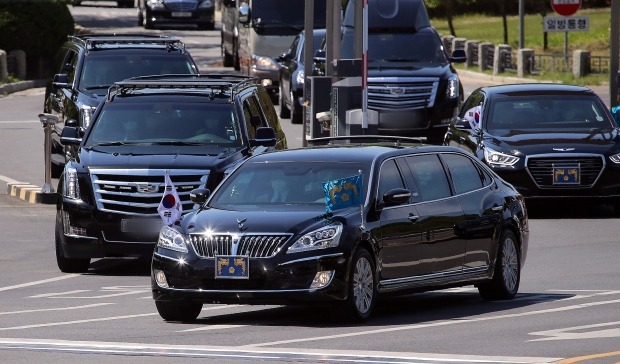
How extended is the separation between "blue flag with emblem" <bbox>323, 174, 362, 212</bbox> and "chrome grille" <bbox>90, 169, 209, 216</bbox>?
12.8 feet

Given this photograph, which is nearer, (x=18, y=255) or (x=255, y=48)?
(x=18, y=255)

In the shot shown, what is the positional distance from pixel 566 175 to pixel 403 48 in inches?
349

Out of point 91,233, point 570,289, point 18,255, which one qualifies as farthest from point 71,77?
point 570,289

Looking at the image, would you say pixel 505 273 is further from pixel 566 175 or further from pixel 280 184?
pixel 566 175

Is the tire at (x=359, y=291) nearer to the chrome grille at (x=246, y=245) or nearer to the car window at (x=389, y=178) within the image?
the chrome grille at (x=246, y=245)

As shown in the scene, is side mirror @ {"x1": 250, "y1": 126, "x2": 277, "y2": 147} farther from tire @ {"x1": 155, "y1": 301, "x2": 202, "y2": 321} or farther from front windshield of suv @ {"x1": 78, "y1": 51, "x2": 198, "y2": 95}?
front windshield of suv @ {"x1": 78, "y1": 51, "x2": 198, "y2": 95}

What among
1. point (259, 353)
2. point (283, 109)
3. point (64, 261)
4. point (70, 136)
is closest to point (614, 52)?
point (283, 109)

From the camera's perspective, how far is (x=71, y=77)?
2519 cm

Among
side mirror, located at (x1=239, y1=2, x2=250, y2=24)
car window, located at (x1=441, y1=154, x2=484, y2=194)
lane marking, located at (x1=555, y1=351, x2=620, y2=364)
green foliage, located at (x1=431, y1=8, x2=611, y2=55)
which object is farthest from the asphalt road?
green foliage, located at (x1=431, y1=8, x2=611, y2=55)

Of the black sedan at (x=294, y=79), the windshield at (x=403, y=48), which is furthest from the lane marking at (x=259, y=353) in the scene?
the black sedan at (x=294, y=79)

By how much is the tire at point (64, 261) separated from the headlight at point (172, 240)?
3.87 meters

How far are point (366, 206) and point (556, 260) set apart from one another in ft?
17.1

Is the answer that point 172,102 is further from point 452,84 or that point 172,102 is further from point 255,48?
point 255,48

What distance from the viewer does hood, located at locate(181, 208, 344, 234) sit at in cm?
1280
